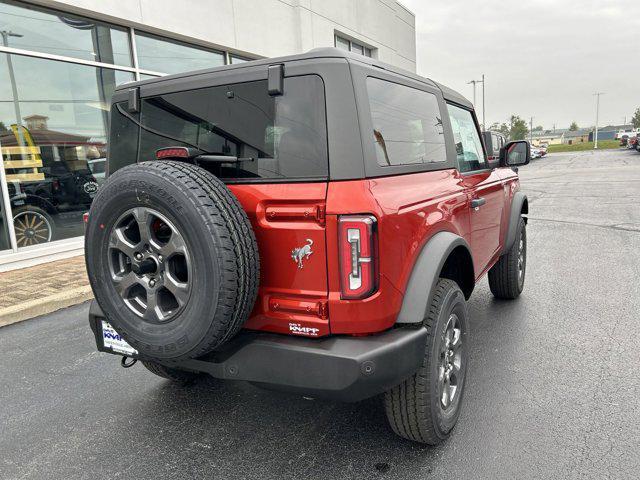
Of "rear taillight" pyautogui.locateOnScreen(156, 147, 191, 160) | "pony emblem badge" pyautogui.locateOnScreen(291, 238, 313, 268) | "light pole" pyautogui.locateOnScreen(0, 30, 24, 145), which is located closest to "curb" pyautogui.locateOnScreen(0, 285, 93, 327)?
"light pole" pyautogui.locateOnScreen(0, 30, 24, 145)

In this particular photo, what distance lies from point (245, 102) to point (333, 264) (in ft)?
3.03

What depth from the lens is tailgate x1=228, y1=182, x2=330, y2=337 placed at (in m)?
2.06

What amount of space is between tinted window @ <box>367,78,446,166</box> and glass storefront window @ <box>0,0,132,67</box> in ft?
22.8

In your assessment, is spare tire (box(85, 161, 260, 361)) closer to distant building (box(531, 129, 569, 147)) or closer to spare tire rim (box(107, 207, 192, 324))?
spare tire rim (box(107, 207, 192, 324))

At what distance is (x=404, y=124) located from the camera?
2.56 metres

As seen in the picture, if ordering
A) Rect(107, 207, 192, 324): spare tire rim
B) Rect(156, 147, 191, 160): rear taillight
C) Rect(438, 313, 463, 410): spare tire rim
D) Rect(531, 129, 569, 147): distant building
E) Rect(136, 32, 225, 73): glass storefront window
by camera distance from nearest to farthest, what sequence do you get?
Rect(107, 207, 192, 324): spare tire rim → Rect(156, 147, 191, 160): rear taillight → Rect(438, 313, 463, 410): spare tire rim → Rect(136, 32, 225, 73): glass storefront window → Rect(531, 129, 569, 147): distant building

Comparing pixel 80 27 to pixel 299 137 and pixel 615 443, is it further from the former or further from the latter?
pixel 615 443

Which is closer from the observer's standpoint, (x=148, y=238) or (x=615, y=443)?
(x=148, y=238)

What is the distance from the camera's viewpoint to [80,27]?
7.85 meters

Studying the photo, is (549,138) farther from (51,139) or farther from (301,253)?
(301,253)

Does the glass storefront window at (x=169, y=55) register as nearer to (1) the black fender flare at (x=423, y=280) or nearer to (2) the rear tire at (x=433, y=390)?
(1) the black fender flare at (x=423, y=280)

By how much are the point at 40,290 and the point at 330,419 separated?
4.38 meters

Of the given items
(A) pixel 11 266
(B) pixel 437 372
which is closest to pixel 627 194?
(B) pixel 437 372

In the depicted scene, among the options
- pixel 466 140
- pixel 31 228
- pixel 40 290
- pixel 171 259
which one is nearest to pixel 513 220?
pixel 466 140
